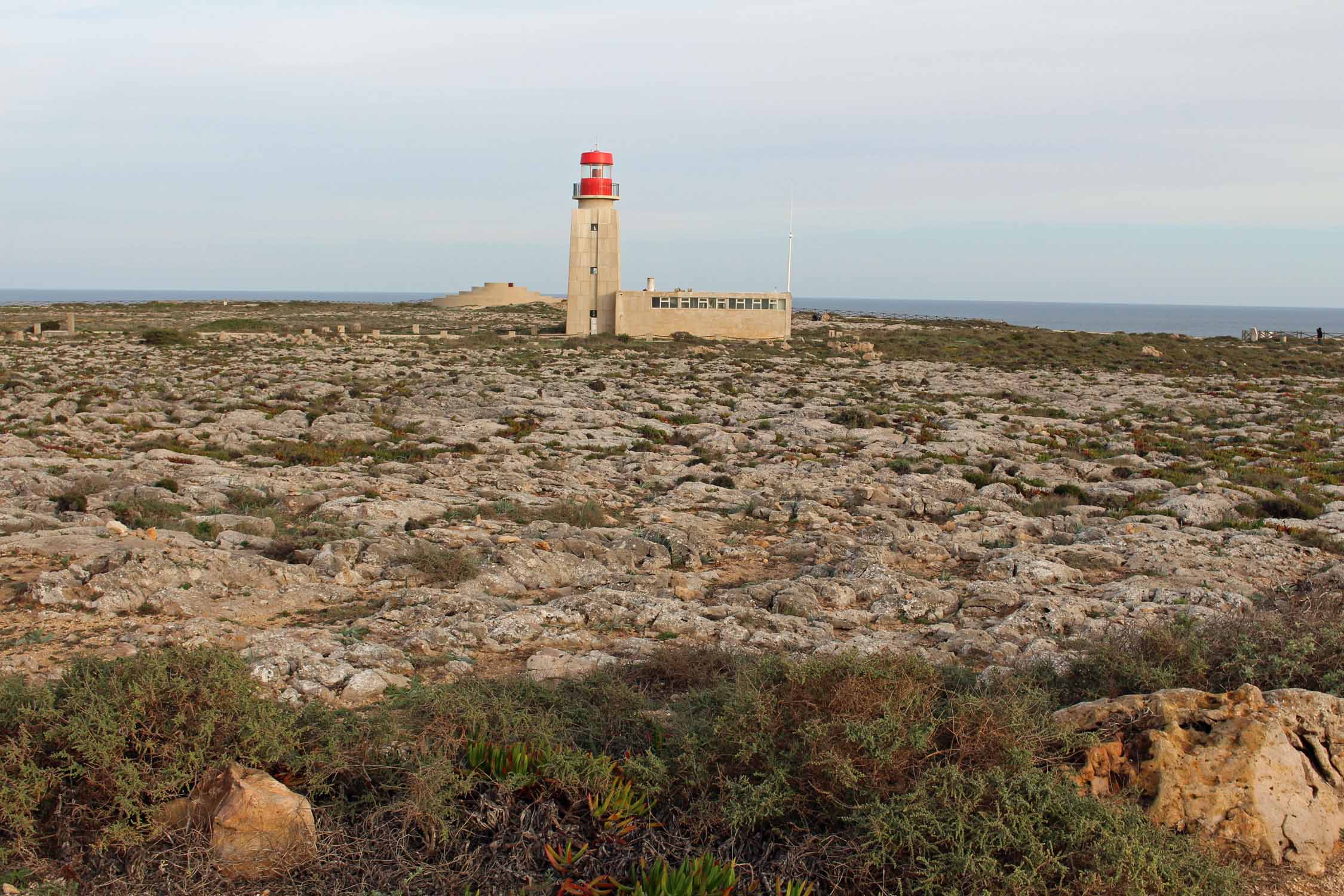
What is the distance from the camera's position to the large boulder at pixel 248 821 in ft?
16.3

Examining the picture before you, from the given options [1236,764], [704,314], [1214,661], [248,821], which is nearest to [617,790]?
[248,821]

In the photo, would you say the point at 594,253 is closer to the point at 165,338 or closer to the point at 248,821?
the point at 165,338

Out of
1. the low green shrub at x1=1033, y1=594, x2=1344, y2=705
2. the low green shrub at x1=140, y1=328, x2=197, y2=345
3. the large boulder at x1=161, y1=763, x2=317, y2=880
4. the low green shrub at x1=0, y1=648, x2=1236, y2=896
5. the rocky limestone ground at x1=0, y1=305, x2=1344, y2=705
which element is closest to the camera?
the low green shrub at x1=0, y1=648, x2=1236, y2=896

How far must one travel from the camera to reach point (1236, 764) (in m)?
5.42

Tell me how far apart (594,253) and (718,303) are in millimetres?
7286

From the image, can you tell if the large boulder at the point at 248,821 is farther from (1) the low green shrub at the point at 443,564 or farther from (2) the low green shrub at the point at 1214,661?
(1) the low green shrub at the point at 443,564

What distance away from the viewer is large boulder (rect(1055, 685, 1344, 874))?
17.2ft

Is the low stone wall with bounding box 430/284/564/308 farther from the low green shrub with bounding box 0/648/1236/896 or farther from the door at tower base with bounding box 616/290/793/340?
the low green shrub with bounding box 0/648/1236/896

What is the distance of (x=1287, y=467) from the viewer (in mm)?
18594

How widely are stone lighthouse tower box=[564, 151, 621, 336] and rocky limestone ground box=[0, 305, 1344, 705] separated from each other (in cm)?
2272

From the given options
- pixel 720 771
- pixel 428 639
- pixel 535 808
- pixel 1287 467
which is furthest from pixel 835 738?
A: pixel 1287 467

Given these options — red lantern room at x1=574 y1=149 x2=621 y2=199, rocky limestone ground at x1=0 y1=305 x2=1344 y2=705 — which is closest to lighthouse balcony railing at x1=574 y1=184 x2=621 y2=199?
red lantern room at x1=574 y1=149 x2=621 y2=199

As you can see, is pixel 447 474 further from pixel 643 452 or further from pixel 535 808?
pixel 535 808

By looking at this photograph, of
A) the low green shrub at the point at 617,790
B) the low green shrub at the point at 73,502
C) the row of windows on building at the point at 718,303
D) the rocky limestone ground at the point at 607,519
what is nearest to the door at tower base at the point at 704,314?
the row of windows on building at the point at 718,303
